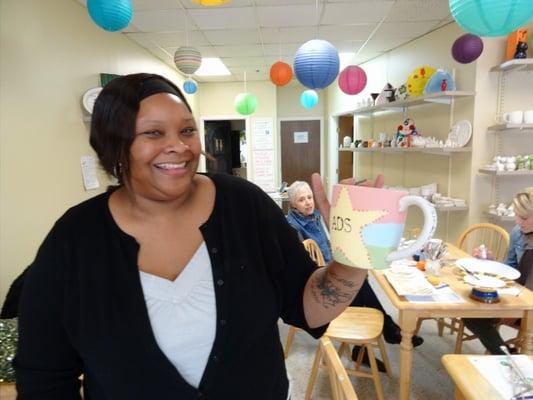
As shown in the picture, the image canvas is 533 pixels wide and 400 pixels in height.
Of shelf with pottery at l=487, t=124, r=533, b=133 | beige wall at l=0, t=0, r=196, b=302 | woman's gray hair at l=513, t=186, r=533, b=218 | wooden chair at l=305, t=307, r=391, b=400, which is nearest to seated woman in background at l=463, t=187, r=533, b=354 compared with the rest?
woman's gray hair at l=513, t=186, r=533, b=218

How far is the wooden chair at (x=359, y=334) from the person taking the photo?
1812mm

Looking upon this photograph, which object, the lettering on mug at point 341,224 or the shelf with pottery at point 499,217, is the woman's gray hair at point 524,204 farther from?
the lettering on mug at point 341,224

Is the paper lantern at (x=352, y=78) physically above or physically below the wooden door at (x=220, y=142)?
above

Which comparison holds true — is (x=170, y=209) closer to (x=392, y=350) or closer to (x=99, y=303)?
(x=99, y=303)

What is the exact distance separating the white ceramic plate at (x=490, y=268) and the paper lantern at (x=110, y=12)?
7.36 ft

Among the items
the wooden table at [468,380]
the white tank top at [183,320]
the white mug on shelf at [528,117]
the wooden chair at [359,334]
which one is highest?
the white mug on shelf at [528,117]

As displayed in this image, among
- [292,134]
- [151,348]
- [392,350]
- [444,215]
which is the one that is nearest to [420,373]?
[392,350]

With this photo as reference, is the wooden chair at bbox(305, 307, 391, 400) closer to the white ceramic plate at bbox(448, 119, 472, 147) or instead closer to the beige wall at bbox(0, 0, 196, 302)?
the beige wall at bbox(0, 0, 196, 302)

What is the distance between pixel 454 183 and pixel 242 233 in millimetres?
3152

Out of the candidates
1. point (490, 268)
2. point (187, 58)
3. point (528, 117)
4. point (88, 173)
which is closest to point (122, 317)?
point (490, 268)

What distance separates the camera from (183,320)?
2.17ft

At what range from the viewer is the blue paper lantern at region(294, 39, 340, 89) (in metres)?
2.33

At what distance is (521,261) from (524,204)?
1.19 ft

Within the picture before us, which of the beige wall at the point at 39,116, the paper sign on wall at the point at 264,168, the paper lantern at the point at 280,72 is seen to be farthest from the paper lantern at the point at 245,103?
the beige wall at the point at 39,116
